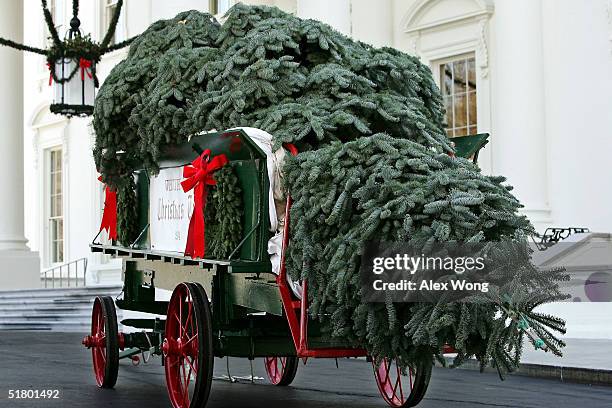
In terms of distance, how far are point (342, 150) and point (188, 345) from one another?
175 cm

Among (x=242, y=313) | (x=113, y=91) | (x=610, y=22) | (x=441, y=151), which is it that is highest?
(x=610, y=22)

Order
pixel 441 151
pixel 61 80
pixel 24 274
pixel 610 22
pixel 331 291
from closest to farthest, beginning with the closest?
pixel 331 291, pixel 441 151, pixel 61 80, pixel 610 22, pixel 24 274

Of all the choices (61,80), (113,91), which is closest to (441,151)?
(113,91)

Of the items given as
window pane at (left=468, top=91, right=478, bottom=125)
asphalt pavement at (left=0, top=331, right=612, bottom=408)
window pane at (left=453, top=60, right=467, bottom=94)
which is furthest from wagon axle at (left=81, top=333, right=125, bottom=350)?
window pane at (left=453, top=60, right=467, bottom=94)

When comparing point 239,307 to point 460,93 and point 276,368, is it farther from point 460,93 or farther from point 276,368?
point 460,93

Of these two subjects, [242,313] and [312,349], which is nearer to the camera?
[312,349]

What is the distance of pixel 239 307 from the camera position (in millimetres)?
8336

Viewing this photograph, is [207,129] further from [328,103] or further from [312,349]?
[312,349]

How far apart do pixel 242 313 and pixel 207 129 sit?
127 cm

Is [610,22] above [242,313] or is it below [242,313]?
above

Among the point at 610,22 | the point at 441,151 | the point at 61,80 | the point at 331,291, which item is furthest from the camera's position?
the point at 610,22

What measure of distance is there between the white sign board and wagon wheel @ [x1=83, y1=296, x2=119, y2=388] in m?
0.75

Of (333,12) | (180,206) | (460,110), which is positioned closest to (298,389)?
(180,206)

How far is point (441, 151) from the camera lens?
7.94 metres
